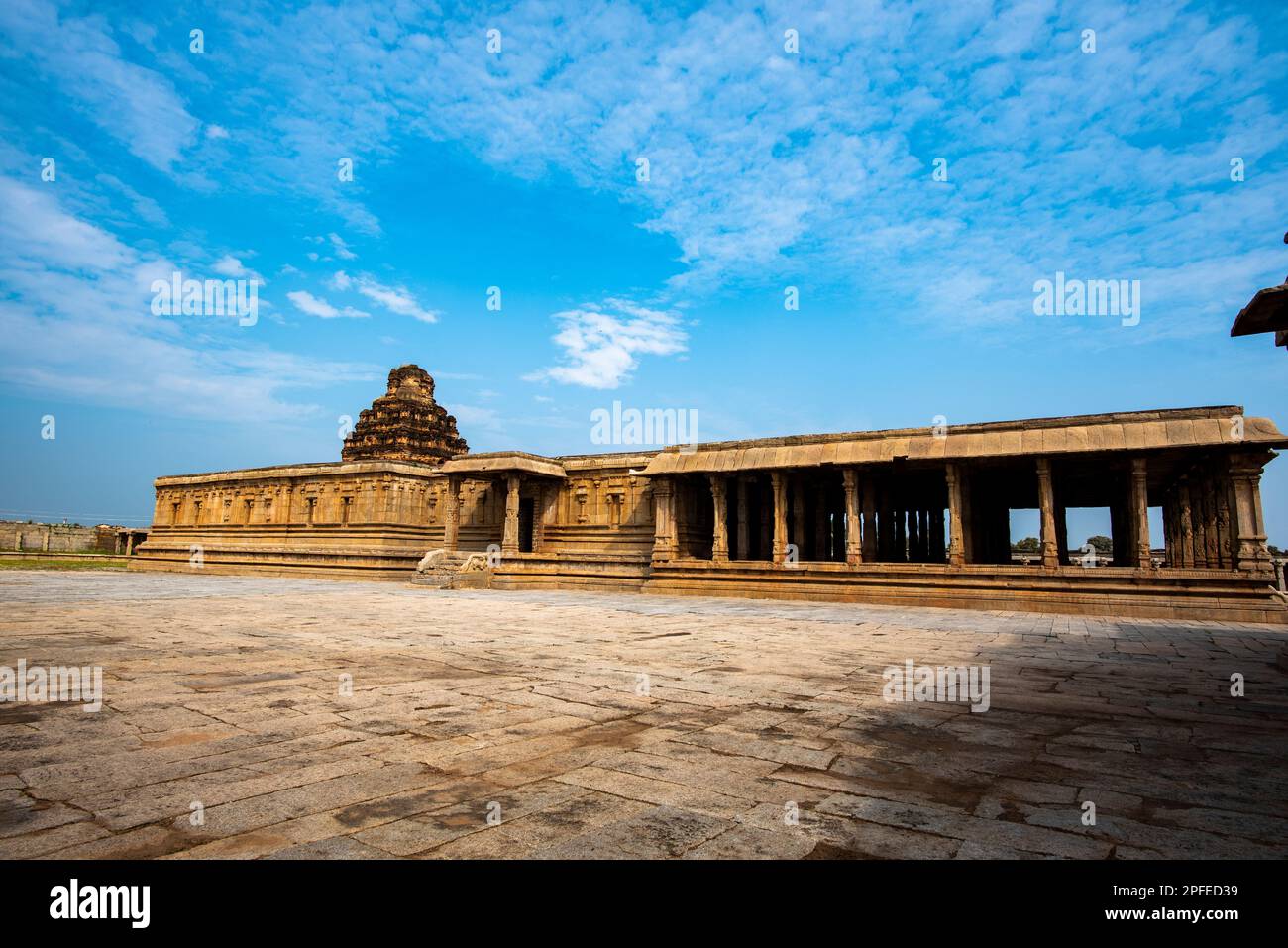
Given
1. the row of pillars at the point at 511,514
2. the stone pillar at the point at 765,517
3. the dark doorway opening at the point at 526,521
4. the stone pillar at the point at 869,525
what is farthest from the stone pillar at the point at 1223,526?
the dark doorway opening at the point at 526,521

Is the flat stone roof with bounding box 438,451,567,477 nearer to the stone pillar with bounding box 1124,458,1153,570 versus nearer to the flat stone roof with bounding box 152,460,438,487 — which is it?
the flat stone roof with bounding box 152,460,438,487

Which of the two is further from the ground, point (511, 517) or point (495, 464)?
point (495, 464)

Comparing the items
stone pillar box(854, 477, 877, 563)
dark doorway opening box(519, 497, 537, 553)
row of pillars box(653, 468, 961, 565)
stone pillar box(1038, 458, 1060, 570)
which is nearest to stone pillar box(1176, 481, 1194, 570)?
row of pillars box(653, 468, 961, 565)

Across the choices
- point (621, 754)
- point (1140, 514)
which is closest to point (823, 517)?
point (1140, 514)

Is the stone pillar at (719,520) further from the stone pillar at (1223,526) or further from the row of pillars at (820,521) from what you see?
the stone pillar at (1223,526)

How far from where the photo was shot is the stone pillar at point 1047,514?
66.6 ft

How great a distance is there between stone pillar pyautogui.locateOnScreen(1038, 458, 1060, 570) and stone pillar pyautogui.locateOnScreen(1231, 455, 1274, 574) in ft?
13.6

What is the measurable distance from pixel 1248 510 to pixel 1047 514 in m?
4.56

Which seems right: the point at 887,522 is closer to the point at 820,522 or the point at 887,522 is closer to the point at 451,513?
the point at 820,522

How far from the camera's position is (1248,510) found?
1825 cm

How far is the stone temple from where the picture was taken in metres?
19.0
